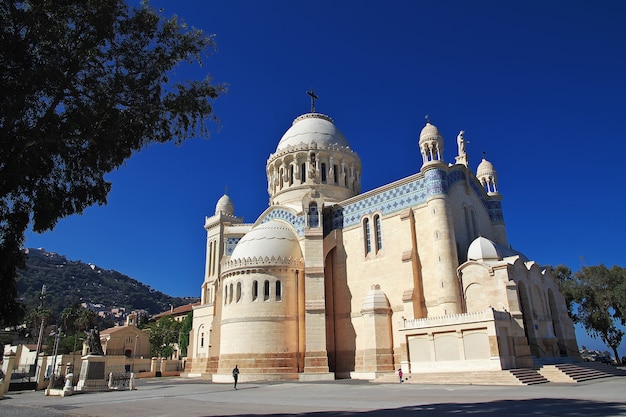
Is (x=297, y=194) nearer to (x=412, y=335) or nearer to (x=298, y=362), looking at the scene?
(x=298, y=362)

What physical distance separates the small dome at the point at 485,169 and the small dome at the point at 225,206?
23315 millimetres

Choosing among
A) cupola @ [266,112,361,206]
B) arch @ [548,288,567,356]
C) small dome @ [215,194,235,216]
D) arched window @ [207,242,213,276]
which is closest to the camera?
arch @ [548,288,567,356]

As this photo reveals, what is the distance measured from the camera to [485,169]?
3388 centimetres

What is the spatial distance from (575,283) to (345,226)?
2219 centimetres

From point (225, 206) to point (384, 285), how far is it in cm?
2113

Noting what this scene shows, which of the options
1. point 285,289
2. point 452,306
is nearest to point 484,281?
point 452,306

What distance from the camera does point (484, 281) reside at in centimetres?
2411

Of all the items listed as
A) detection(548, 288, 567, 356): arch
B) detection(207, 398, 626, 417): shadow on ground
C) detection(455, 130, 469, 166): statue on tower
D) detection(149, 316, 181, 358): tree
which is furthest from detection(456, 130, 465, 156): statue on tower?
detection(149, 316, 181, 358): tree

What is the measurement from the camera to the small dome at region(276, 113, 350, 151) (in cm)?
A: 3816

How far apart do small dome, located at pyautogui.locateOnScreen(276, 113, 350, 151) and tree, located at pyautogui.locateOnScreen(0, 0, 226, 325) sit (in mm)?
25518

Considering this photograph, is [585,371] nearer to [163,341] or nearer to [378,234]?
[378,234]

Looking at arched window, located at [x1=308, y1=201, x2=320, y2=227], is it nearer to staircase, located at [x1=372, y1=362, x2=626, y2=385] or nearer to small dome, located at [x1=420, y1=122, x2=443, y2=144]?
small dome, located at [x1=420, y1=122, x2=443, y2=144]

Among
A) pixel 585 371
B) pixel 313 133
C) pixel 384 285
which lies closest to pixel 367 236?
pixel 384 285

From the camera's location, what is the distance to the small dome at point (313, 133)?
38156 millimetres
